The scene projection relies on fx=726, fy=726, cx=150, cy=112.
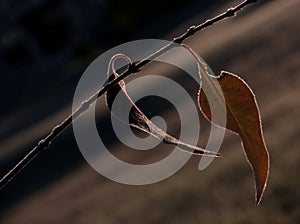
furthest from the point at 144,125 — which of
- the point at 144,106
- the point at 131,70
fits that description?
the point at 144,106

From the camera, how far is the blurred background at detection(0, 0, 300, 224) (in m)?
7.21

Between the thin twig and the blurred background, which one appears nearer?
the thin twig

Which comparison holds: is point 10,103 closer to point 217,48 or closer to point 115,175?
point 217,48

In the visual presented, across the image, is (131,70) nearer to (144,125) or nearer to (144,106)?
(144,125)

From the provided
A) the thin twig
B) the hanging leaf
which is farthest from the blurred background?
the thin twig

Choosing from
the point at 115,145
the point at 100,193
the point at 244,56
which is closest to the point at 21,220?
the point at 100,193

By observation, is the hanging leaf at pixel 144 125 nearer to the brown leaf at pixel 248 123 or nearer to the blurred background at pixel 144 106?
the brown leaf at pixel 248 123

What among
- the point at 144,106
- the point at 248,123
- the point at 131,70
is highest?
the point at 131,70

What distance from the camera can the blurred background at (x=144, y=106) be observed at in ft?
23.6

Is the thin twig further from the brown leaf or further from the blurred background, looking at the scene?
the blurred background

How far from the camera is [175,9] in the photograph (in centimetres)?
1540

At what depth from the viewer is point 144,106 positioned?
11.5 metres

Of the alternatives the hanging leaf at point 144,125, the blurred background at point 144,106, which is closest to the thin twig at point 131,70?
the hanging leaf at point 144,125

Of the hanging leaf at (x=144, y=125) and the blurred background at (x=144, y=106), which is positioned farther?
the blurred background at (x=144, y=106)
